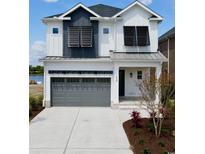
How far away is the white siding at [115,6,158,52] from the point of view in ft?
61.5

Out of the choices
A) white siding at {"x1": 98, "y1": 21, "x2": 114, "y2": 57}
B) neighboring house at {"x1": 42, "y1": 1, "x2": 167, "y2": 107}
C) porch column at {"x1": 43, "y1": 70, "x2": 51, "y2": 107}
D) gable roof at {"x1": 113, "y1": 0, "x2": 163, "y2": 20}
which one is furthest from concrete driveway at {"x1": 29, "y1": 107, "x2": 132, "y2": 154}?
gable roof at {"x1": 113, "y1": 0, "x2": 163, "y2": 20}

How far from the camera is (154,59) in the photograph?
1727cm

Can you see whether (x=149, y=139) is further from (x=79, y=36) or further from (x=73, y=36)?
(x=73, y=36)

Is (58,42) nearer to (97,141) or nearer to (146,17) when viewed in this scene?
(146,17)

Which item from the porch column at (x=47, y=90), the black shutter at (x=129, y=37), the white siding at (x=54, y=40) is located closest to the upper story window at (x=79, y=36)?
the white siding at (x=54, y=40)

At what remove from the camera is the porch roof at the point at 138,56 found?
56.7ft

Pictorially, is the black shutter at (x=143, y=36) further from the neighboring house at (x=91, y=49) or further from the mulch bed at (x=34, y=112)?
the mulch bed at (x=34, y=112)

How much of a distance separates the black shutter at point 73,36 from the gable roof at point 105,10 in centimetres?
260

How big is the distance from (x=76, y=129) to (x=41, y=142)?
2302 mm

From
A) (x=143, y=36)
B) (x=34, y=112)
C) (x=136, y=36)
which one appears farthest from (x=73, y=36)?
(x=34, y=112)

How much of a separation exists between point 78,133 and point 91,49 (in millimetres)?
9455

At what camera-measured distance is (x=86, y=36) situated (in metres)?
18.6

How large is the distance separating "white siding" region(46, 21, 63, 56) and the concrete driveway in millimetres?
5026
